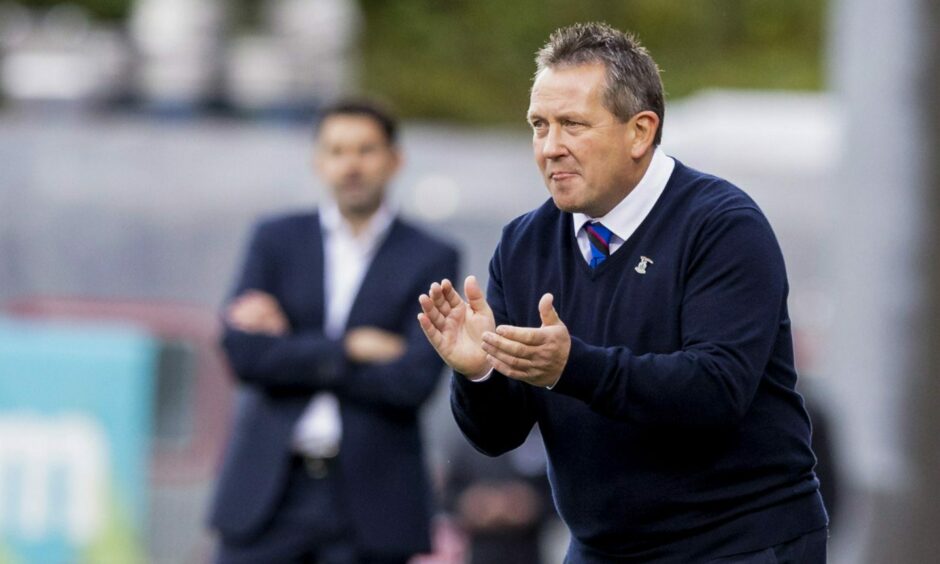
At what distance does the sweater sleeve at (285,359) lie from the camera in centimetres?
537

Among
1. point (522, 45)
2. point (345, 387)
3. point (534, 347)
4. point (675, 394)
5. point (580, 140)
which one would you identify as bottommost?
point (522, 45)

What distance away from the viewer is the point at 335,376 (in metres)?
5.38

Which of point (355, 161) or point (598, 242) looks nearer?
point (598, 242)

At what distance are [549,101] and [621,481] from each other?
2.56 feet

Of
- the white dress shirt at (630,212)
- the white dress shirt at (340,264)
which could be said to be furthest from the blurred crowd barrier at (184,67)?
the white dress shirt at (630,212)

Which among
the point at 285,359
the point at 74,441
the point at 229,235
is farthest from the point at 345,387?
the point at 229,235

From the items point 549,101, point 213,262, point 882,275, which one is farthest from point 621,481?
point 213,262

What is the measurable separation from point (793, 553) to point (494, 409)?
2.22 feet

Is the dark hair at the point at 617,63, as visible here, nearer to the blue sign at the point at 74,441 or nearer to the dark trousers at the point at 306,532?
the dark trousers at the point at 306,532

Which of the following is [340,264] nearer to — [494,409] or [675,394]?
[494,409]

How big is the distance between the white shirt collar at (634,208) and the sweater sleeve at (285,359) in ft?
6.34

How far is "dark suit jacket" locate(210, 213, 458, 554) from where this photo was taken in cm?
536

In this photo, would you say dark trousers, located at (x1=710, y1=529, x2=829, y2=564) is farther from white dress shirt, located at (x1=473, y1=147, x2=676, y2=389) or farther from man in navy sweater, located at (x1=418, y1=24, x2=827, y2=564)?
white dress shirt, located at (x1=473, y1=147, x2=676, y2=389)

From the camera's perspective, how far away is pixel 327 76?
12.2 meters
